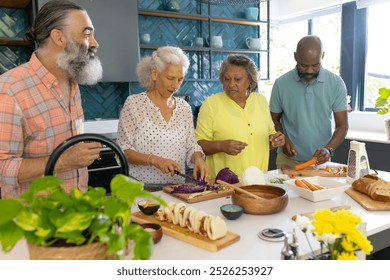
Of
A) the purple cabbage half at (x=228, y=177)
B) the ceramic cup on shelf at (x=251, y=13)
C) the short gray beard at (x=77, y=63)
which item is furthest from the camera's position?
the ceramic cup on shelf at (x=251, y=13)

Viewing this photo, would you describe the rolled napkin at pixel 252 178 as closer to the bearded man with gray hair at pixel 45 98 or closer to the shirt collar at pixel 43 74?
the bearded man with gray hair at pixel 45 98

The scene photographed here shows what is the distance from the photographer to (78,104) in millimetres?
1806

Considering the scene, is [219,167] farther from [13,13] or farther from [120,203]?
[13,13]

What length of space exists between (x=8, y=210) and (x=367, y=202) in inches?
56.8

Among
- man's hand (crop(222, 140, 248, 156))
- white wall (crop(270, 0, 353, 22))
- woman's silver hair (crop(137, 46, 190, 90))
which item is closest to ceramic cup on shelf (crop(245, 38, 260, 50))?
white wall (crop(270, 0, 353, 22))

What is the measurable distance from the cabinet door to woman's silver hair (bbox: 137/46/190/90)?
5.38 ft

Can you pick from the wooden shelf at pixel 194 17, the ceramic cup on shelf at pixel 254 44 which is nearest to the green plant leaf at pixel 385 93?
the ceramic cup on shelf at pixel 254 44

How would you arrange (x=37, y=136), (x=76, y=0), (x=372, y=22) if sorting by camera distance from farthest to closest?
(x=372, y=22) → (x=76, y=0) → (x=37, y=136)

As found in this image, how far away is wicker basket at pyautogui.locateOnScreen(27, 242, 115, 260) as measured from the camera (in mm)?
692

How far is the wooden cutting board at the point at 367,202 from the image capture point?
1.54 metres

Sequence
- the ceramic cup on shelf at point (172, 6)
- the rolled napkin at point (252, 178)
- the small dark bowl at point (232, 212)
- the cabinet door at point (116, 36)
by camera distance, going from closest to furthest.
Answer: the small dark bowl at point (232, 212)
the rolled napkin at point (252, 178)
the cabinet door at point (116, 36)
the ceramic cup on shelf at point (172, 6)

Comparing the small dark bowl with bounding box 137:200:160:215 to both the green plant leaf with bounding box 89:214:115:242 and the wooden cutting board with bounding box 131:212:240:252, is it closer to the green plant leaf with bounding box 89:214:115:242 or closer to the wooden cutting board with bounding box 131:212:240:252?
the wooden cutting board with bounding box 131:212:240:252
